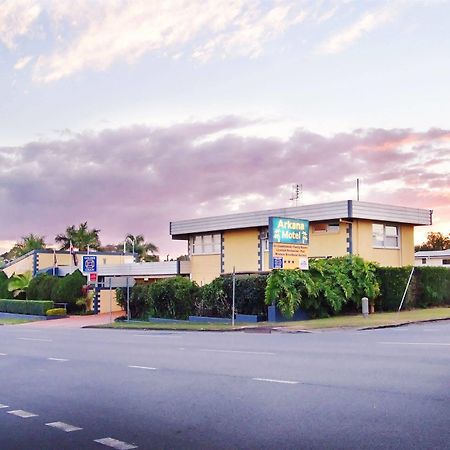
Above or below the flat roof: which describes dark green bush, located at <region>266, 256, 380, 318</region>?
below

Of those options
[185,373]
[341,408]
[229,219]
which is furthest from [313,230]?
[341,408]

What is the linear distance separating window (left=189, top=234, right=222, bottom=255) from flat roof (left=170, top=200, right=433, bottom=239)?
0.75 meters

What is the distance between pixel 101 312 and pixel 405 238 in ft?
75.9

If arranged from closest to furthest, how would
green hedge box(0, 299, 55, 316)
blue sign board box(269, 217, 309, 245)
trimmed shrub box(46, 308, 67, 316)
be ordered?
blue sign board box(269, 217, 309, 245) < trimmed shrub box(46, 308, 67, 316) < green hedge box(0, 299, 55, 316)

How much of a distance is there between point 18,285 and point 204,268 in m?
19.6

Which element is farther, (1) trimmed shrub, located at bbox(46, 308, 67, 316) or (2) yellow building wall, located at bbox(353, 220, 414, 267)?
(1) trimmed shrub, located at bbox(46, 308, 67, 316)

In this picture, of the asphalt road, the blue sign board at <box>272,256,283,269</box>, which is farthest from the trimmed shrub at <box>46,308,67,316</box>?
the asphalt road

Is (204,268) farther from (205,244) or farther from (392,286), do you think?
(392,286)

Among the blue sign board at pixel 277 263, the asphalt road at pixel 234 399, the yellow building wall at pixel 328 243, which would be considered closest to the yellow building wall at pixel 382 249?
the yellow building wall at pixel 328 243

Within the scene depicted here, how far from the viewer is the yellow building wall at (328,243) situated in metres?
39.6

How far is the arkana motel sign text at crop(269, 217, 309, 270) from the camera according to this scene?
3419cm

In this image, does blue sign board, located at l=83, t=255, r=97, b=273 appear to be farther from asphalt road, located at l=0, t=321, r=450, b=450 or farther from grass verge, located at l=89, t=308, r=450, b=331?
asphalt road, located at l=0, t=321, r=450, b=450

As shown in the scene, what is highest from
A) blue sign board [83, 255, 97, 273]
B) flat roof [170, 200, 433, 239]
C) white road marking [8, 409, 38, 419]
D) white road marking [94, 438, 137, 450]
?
flat roof [170, 200, 433, 239]

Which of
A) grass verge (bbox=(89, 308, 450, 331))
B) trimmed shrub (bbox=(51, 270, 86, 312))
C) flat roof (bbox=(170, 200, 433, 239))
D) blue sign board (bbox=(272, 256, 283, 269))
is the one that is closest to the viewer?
grass verge (bbox=(89, 308, 450, 331))
